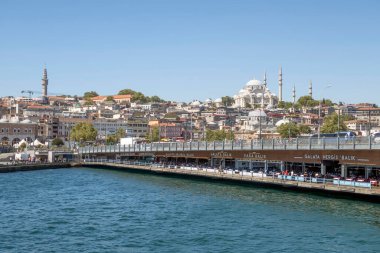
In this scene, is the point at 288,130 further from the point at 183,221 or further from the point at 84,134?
the point at 183,221

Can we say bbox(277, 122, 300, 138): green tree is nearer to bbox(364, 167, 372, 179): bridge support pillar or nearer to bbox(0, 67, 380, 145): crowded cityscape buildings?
bbox(0, 67, 380, 145): crowded cityscape buildings

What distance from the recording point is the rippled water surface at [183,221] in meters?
24.7

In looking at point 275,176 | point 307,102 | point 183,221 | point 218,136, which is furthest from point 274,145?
point 307,102

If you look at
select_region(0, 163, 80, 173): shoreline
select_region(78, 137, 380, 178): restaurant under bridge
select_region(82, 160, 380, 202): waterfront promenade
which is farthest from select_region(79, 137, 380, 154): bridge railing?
select_region(0, 163, 80, 173): shoreline

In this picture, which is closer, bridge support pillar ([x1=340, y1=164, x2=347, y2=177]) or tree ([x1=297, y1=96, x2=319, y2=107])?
bridge support pillar ([x1=340, y1=164, x2=347, y2=177])

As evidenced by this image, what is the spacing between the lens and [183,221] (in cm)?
3023

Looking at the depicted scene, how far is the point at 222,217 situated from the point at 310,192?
10.5m

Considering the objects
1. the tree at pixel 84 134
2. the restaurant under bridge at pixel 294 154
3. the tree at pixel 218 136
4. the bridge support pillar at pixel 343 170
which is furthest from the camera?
the tree at pixel 218 136

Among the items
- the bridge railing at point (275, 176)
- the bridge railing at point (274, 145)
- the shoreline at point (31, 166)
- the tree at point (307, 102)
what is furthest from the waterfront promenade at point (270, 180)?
the tree at point (307, 102)

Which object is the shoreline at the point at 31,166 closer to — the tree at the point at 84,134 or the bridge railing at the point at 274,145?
the bridge railing at the point at 274,145

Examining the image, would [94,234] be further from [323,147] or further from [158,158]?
[158,158]

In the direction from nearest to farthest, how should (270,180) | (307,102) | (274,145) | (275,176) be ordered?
(270,180) < (275,176) < (274,145) < (307,102)

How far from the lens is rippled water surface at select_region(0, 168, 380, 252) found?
80.9 ft

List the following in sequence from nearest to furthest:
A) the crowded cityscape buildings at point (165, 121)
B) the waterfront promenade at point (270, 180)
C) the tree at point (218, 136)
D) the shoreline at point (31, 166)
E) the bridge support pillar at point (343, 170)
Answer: the waterfront promenade at point (270, 180)
the bridge support pillar at point (343, 170)
the shoreline at point (31, 166)
the tree at point (218, 136)
the crowded cityscape buildings at point (165, 121)
